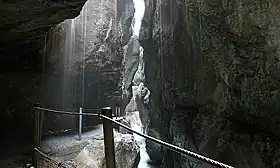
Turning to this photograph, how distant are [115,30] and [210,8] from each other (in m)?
8.78

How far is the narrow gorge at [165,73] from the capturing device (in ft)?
20.5

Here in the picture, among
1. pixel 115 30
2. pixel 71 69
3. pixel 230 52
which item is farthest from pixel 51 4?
pixel 115 30

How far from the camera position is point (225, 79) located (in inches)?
291

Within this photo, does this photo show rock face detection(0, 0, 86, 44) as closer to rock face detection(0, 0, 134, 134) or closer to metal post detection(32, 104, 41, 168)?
rock face detection(0, 0, 134, 134)

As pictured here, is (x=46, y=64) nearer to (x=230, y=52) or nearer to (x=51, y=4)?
(x=51, y=4)

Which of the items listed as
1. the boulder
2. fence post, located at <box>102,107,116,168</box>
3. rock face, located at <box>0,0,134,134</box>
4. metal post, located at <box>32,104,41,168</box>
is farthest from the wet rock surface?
rock face, located at <box>0,0,134,134</box>

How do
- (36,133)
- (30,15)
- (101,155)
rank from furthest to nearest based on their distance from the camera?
(101,155)
(30,15)
(36,133)

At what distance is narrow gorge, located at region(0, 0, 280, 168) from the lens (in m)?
6.25

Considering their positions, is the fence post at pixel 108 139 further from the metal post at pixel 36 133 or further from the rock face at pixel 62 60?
the rock face at pixel 62 60

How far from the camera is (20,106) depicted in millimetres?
10492

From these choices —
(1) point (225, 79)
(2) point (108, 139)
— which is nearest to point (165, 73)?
(1) point (225, 79)

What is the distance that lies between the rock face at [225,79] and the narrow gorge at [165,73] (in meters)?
0.03

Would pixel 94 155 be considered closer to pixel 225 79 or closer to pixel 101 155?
pixel 101 155

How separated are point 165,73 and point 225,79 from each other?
5.14 m
